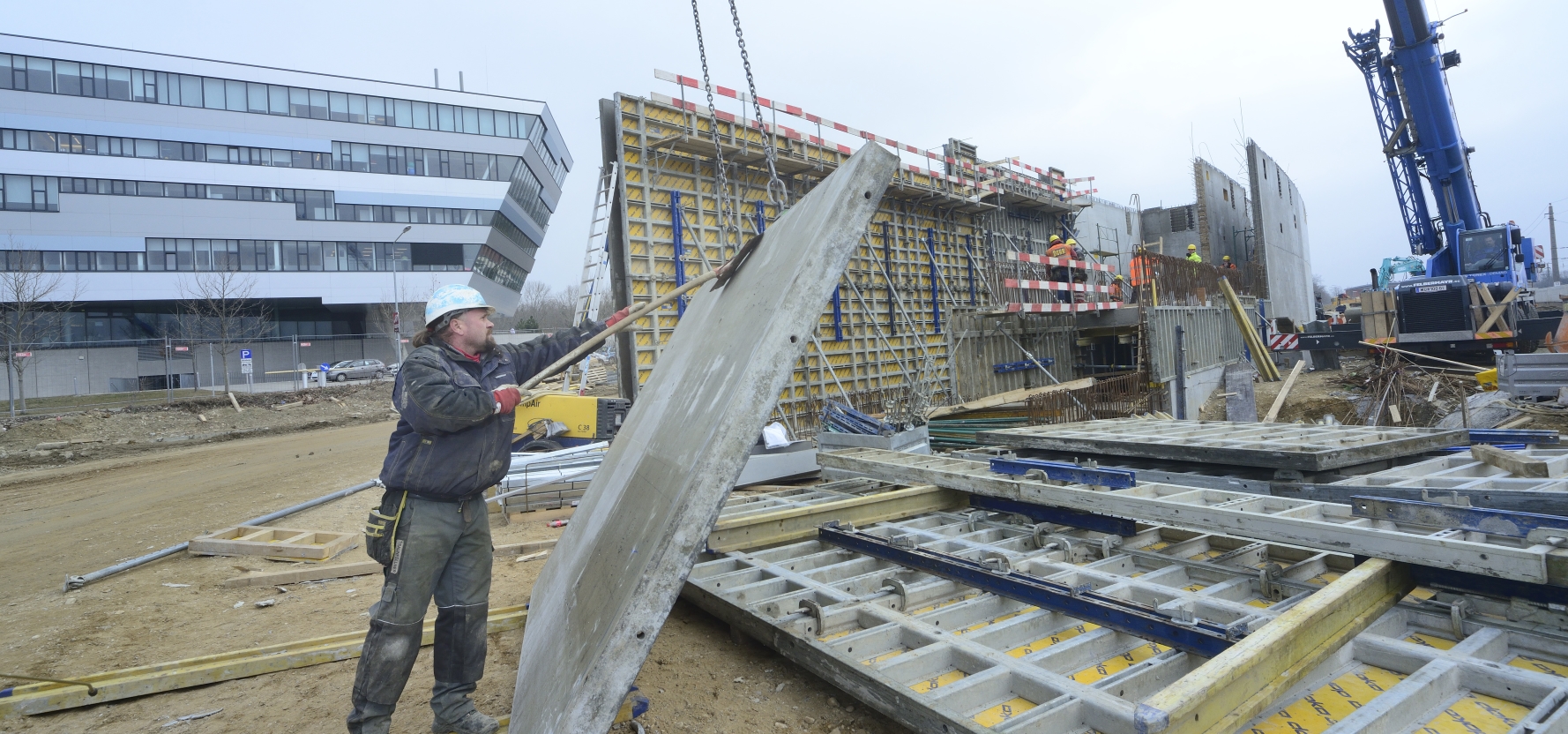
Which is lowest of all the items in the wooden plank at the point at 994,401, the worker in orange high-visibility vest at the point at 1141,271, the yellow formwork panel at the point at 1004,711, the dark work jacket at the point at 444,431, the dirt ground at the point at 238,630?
the dirt ground at the point at 238,630

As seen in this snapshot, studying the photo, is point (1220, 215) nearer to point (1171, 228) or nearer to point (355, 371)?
point (1171, 228)

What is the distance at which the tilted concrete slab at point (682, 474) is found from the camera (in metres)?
1.74

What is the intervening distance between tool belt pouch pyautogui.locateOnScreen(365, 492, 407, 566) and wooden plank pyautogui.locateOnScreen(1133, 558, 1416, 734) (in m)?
2.78

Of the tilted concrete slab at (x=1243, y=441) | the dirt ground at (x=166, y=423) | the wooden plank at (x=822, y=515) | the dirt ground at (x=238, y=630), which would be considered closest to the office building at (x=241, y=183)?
the dirt ground at (x=166, y=423)

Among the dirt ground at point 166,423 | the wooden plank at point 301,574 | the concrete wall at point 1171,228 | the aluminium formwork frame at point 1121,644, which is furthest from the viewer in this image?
the concrete wall at point 1171,228

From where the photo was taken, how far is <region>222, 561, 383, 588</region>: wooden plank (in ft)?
18.3

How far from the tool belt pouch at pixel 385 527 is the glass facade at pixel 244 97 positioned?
4300 cm

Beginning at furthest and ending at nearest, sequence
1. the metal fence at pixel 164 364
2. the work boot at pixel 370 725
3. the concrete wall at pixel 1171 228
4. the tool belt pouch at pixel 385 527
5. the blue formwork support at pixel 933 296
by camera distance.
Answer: the metal fence at pixel 164 364, the concrete wall at pixel 1171 228, the blue formwork support at pixel 933 296, the tool belt pouch at pixel 385 527, the work boot at pixel 370 725

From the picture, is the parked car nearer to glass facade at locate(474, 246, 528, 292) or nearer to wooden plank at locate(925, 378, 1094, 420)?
glass facade at locate(474, 246, 528, 292)

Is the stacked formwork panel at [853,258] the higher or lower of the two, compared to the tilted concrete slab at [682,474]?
higher

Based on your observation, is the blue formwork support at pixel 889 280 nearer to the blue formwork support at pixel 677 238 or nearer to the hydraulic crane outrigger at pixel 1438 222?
the blue formwork support at pixel 677 238

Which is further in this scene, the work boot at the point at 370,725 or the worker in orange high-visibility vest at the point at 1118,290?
the worker in orange high-visibility vest at the point at 1118,290

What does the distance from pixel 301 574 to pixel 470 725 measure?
3706 millimetres

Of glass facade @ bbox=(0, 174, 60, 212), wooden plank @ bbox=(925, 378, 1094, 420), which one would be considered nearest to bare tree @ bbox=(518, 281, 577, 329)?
glass facade @ bbox=(0, 174, 60, 212)
